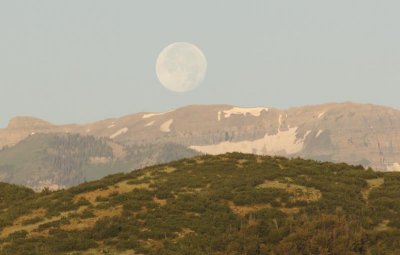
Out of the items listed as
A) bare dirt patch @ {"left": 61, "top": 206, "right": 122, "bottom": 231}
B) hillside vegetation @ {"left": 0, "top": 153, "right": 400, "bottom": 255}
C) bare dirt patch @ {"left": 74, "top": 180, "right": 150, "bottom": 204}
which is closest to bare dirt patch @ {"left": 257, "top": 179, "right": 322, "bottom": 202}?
hillside vegetation @ {"left": 0, "top": 153, "right": 400, "bottom": 255}

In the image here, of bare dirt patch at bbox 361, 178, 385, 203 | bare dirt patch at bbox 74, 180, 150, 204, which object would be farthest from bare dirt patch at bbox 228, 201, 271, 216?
bare dirt patch at bbox 74, 180, 150, 204

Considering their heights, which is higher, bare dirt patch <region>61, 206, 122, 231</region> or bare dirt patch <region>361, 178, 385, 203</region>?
bare dirt patch <region>361, 178, 385, 203</region>

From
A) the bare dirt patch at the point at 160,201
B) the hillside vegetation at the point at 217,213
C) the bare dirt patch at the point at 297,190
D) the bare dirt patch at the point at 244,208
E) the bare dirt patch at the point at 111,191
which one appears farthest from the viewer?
the bare dirt patch at the point at 111,191

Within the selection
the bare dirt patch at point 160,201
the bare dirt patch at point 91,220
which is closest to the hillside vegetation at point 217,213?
the bare dirt patch at point 91,220

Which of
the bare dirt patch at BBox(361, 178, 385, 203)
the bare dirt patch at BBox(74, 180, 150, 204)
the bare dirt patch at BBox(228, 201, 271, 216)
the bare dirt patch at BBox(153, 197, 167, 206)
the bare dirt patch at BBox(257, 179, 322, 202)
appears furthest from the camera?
the bare dirt patch at BBox(74, 180, 150, 204)

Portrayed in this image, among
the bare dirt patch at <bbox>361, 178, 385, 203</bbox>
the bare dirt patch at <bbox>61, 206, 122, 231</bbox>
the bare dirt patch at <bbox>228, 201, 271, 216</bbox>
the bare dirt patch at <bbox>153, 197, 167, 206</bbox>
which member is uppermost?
the bare dirt patch at <bbox>361, 178, 385, 203</bbox>

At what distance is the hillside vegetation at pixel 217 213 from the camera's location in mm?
25969

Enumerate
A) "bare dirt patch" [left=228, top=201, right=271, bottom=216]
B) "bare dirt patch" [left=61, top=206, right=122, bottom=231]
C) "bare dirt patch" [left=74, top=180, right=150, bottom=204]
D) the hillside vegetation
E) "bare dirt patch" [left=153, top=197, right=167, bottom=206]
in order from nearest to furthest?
the hillside vegetation < "bare dirt patch" [left=61, top=206, right=122, bottom=231] < "bare dirt patch" [left=228, top=201, right=271, bottom=216] < "bare dirt patch" [left=153, top=197, right=167, bottom=206] < "bare dirt patch" [left=74, top=180, right=150, bottom=204]

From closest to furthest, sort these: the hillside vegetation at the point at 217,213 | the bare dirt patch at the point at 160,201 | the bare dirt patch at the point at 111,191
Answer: the hillside vegetation at the point at 217,213
the bare dirt patch at the point at 160,201
the bare dirt patch at the point at 111,191

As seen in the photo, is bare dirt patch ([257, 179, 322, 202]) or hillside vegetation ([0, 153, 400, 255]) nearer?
hillside vegetation ([0, 153, 400, 255])

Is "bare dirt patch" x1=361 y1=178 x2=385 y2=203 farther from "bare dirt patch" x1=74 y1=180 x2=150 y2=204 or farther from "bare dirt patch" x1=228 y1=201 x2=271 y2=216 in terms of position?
"bare dirt patch" x1=74 y1=180 x2=150 y2=204

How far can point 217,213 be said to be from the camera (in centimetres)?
3131

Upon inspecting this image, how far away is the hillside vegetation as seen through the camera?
25969 mm

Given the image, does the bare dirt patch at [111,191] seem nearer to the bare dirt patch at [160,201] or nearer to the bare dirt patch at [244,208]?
the bare dirt patch at [160,201]
